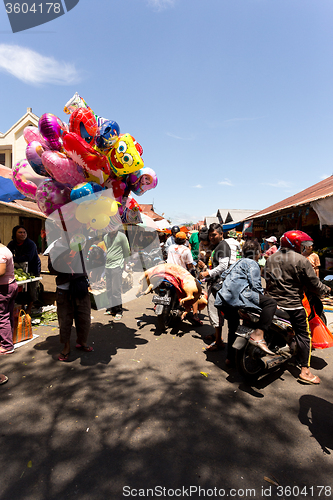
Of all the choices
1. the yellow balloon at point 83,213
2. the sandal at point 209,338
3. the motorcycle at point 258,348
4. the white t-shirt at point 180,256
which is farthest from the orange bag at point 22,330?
the motorcycle at point 258,348

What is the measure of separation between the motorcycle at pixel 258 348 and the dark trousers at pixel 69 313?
2311 mm

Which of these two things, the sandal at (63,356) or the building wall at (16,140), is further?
the building wall at (16,140)

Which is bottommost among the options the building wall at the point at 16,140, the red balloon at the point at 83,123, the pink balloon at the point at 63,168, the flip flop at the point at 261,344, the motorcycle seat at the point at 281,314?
the flip flop at the point at 261,344

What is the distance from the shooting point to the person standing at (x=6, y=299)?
404 centimetres

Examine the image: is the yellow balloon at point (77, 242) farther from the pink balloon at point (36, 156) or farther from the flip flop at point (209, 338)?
the flip flop at point (209, 338)

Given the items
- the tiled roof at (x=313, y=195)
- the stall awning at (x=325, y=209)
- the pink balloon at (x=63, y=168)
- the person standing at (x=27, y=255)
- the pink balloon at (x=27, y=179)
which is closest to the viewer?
the pink balloon at (x=63, y=168)

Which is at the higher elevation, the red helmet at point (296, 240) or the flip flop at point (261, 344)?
the red helmet at point (296, 240)

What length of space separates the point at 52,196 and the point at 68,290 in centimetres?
145

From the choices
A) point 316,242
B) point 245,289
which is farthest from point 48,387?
point 316,242

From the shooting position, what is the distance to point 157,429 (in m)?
2.63

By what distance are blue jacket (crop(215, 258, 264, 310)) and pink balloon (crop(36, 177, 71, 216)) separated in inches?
96.1

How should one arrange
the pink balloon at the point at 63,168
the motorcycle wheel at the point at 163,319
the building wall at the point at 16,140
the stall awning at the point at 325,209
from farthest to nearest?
the building wall at the point at 16,140 → the stall awning at the point at 325,209 → the motorcycle wheel at the point at 163,319 → the pink balloon at the point at 63,168

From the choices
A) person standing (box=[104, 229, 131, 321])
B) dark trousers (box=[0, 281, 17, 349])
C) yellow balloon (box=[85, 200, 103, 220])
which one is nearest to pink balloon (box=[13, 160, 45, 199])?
yellow balloon (box=[85, 200, 103, 220])

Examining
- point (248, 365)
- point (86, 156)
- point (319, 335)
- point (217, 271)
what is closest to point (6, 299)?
point (86, 156)
